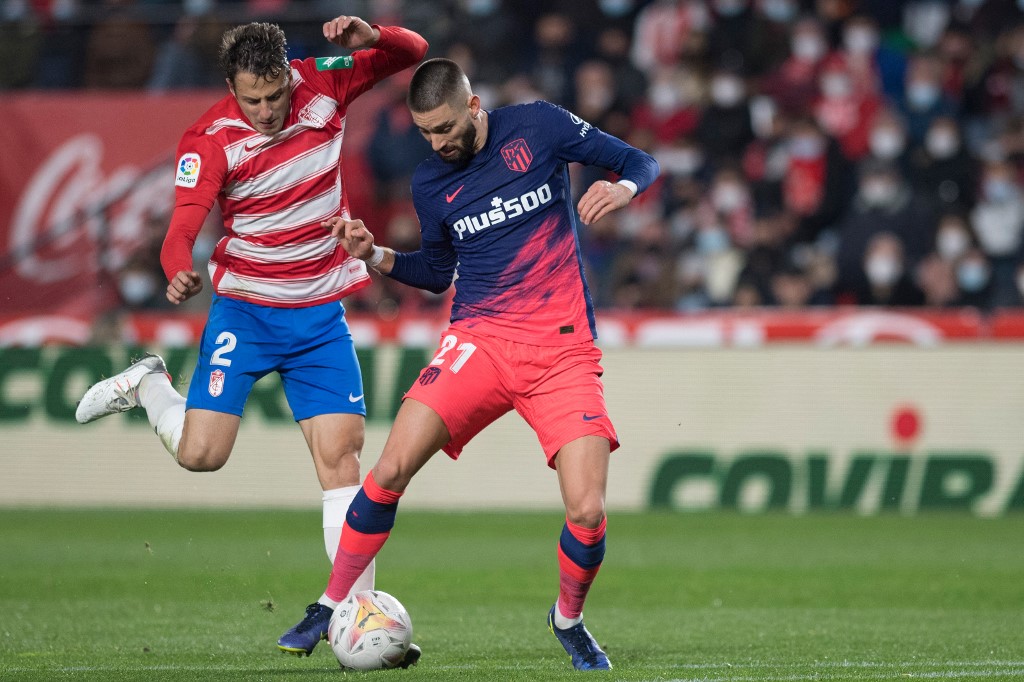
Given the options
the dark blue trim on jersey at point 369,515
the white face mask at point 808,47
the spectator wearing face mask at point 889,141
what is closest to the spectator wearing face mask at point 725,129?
the white face mask at point 808,47

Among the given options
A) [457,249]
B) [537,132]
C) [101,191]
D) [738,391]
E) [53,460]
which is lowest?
[53,460]

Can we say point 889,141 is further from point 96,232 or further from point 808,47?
point 96,232

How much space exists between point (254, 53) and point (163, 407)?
1.92 metres

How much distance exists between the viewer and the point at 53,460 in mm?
12992

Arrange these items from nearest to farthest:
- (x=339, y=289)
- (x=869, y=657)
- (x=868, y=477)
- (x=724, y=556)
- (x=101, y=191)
Result: 1. (x=869, y=657)
2. (x=339, y=289)
3. (x=724, y=556)
4. (x=868, y=477)
5. (x=101, y=191)

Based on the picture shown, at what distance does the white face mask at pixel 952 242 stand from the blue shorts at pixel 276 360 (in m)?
9.05

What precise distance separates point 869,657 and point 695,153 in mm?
9949

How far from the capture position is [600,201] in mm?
5648

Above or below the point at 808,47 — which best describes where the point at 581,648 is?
below

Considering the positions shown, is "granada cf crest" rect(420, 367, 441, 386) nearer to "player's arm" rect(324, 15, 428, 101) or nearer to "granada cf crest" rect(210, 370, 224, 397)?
"granada cf crest" rect(210, 370, 224, 397)

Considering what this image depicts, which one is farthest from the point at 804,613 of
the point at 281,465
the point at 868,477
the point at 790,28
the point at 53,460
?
the point at 790,28

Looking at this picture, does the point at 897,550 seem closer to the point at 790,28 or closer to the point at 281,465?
the point at 281,465

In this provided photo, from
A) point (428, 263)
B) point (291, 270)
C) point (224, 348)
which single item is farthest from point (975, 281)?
point (224, 348)

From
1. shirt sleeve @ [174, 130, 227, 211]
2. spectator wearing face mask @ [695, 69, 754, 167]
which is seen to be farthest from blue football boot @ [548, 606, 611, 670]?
spectator wearing face mask @ [695, 69, 754, 167]
